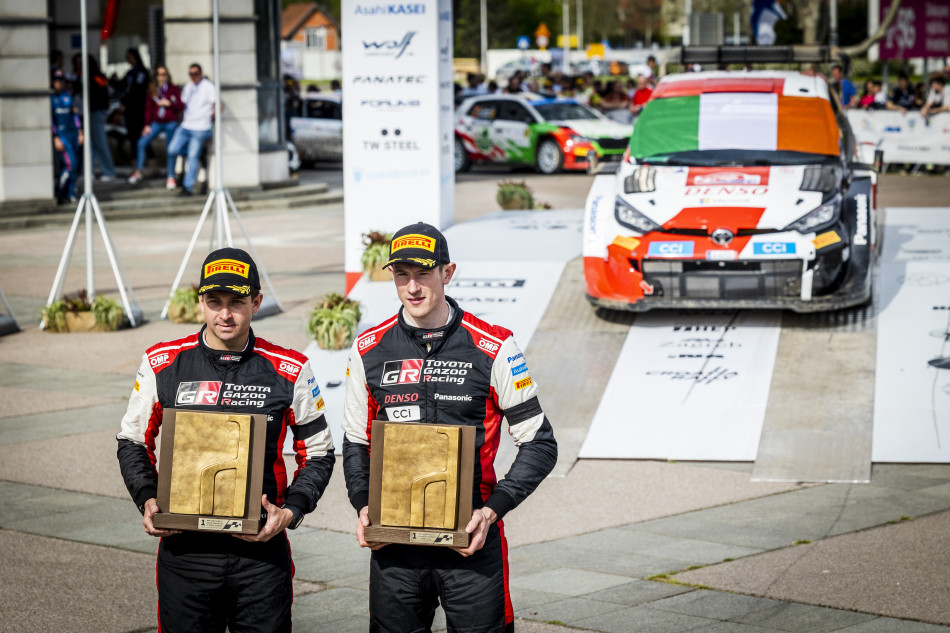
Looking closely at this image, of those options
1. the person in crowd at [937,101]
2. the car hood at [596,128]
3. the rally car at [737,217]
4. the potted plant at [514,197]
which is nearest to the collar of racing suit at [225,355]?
the rally car at [737,217]

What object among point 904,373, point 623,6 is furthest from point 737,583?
point 623,6

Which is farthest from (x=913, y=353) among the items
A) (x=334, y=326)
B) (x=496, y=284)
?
(x=334, y=326)

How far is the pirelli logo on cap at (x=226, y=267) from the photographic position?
4109mm

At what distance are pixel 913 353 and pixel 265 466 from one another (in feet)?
20.8

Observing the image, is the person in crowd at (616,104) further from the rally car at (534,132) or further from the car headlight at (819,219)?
the car headlight at (819,219)

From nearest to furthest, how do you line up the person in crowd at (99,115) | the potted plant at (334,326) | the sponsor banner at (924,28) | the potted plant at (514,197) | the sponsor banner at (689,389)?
the sponsor banner at (689,389)
the potted plant at (334,326)
the potted plant at (514,197)
the person in crowd at (99,115)
the sponsor banner at (924,28)

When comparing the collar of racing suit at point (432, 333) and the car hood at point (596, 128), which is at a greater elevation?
the car hood at point (596, 128)

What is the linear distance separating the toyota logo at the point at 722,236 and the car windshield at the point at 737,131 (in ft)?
3.57

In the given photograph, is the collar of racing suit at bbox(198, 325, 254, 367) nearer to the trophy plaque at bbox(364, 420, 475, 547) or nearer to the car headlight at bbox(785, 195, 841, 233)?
the trophy plaque at bbox(364, 420, 475, 547)

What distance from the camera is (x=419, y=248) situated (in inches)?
159

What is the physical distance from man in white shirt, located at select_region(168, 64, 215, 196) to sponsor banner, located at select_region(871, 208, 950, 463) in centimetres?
1174

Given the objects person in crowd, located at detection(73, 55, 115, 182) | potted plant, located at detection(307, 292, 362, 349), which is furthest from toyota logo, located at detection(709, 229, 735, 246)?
person in crowd, located at detection(73, 55, 115, 182)

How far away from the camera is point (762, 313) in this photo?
33.8 feet

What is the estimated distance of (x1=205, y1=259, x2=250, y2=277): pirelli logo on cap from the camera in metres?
Answer: 4.11
